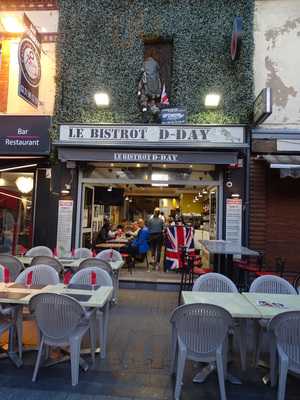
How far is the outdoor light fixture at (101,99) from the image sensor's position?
27.9 ft

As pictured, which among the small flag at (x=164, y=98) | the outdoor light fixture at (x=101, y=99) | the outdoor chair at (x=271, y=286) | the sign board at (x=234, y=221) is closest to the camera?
the outdoor chair at (x=271, y=286)

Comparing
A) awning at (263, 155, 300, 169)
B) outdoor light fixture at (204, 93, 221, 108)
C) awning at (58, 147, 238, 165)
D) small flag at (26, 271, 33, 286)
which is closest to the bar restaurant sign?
awning at (58, 147, 238, 165)

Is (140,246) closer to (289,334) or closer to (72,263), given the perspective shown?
(72,263)

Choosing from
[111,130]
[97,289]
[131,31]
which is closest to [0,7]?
[131,31]

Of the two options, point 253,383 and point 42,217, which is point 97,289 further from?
point 42,217

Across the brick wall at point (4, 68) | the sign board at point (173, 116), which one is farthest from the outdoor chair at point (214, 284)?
the brick wall at point (4, 68)

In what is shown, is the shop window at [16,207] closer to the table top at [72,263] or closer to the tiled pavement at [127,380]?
the table top at [72,263]

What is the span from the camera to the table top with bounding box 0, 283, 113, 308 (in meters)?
3.65

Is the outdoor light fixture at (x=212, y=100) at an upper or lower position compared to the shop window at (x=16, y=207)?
upper

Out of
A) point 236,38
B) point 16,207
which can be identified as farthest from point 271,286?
point 16,207

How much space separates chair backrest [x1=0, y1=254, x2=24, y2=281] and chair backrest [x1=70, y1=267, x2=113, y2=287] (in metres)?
1.67

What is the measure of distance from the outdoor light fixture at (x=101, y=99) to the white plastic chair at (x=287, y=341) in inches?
268

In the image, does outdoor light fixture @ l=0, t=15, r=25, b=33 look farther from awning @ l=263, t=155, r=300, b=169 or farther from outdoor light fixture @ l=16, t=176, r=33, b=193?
awning @ l=263, t=155, r=300, b=169

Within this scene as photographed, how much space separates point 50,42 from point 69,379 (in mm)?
8195
